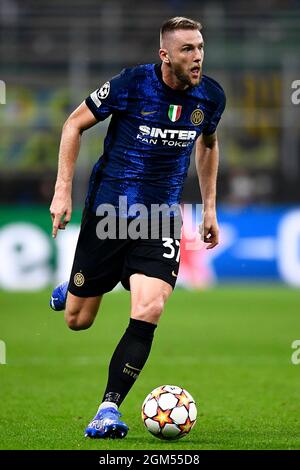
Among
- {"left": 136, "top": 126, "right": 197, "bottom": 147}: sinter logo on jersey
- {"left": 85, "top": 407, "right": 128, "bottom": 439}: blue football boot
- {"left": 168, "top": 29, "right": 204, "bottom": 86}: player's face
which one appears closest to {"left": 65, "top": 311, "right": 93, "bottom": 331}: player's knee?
{"left": 85, "top": 407, "right": 128, "bottom": 439}: blue football boot

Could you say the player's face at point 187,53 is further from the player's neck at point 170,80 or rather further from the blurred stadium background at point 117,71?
the blurred stadium background at point 117,71

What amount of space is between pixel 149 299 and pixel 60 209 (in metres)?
0.73

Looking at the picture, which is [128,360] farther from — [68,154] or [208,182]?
[208,182]

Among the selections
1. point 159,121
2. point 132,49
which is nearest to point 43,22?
point 132,49

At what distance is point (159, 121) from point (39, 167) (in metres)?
13.1

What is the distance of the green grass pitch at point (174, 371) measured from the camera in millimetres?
5973

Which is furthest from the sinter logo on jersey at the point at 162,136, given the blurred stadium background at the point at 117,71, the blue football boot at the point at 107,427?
the blurred stadium background at the point at 117,71

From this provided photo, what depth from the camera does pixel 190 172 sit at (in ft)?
61.9

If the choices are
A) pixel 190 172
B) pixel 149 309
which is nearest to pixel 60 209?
pixel 149 309

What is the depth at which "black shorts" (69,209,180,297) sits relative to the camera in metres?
6.09

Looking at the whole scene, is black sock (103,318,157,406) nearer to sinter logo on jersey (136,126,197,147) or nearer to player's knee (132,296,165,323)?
player's knee (132,296,165,323)

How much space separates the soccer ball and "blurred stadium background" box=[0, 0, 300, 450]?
459cm

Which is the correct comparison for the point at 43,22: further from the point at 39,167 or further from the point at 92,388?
the point at 92,388
